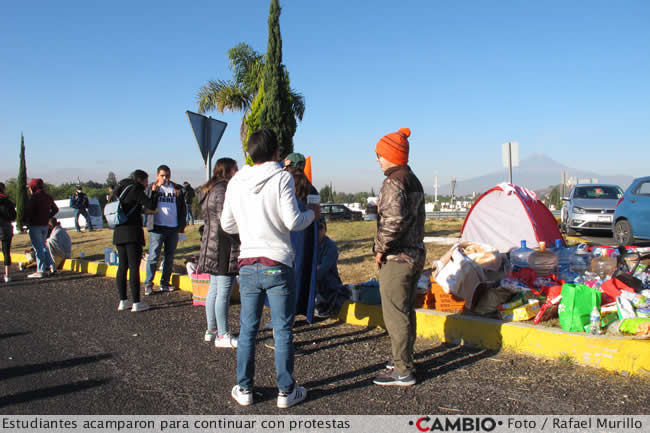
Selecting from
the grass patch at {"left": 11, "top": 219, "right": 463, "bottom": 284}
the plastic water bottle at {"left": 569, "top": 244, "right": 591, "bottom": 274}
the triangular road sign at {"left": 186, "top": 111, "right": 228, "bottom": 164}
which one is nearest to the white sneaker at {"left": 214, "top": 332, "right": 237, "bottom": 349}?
the grass patch at {"left": 11, "top": 219, "right": 463, "bottom": 284}

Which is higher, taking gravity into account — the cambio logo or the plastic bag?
the plastic bag

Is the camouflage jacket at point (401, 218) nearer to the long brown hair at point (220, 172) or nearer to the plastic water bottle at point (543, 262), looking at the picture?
the long brown hair at point (220, 172)

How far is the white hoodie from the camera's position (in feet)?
9.97

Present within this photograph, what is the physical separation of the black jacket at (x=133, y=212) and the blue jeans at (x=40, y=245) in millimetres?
3453

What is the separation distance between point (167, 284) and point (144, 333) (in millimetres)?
2280

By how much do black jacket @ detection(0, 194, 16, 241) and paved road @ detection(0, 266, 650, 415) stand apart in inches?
142

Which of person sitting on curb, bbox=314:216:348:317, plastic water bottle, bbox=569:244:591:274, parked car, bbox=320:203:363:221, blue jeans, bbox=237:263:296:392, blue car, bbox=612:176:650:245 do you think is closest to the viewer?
blue jeans, bbox=237:263:296:392

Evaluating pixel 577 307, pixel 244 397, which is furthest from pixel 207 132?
pixel 577 307

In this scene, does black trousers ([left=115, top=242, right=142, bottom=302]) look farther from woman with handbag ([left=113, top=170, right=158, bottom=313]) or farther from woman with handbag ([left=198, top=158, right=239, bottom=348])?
woman with handbag ([left=198, top=158, right=239, bottom=348])

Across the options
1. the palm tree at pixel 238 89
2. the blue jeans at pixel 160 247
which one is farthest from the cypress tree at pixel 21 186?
the blue jeans at pixel 160 247

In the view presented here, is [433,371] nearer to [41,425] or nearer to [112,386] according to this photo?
[112,386]

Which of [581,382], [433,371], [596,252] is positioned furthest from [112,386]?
[596,252]

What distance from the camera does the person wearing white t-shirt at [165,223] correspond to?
6859mm

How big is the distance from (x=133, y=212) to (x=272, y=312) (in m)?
3.51
